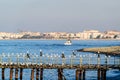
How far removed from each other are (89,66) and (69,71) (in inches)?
1347

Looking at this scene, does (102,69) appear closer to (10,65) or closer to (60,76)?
(60,76)

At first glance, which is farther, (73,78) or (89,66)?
(73,78)

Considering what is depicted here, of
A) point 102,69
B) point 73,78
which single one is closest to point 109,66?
point 102,69

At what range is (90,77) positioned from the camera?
8562cm

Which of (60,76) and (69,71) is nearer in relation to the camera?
(60,76)

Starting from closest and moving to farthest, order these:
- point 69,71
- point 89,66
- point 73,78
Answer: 1. point 89,66
2. point 73,78
3. point 69,71

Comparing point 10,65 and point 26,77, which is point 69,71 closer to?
point 26,77

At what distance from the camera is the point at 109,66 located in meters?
64.6

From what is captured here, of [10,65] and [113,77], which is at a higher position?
[10,65]

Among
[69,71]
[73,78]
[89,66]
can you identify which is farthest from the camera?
[69,71]

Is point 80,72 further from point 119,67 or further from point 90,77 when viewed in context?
point 90,77

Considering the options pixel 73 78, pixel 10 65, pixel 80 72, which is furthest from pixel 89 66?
pixel 73 78

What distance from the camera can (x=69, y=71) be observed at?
322ft

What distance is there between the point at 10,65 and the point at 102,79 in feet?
44.1
